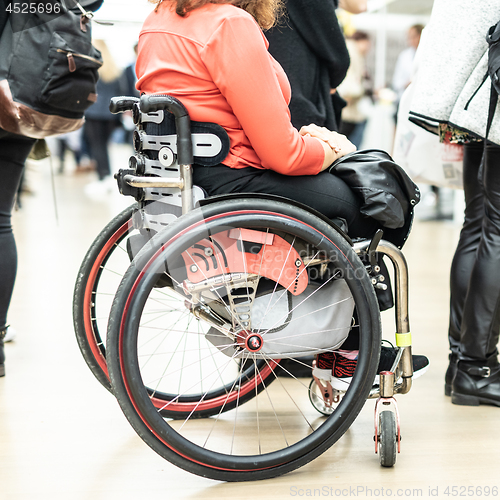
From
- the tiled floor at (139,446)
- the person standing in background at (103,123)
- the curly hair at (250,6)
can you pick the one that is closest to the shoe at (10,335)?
the tiled floor at (139,446)

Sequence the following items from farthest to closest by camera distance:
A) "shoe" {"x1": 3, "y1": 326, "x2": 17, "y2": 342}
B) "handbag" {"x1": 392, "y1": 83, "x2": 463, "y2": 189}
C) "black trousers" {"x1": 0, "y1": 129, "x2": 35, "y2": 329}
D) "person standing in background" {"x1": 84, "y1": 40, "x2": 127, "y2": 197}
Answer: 1. "person standing in background" {"x1": 84, "y1": 40, "x2": 127, "y2": 197}
2. "shoe" {"x1": 3, "y1": 326, "x2": 17, "y2": 342}
3. "handbag" {"x1": 392, "y1": 83, "x2": 463, "y2": 189}
4. "black trousers" {"x1": 0, "y1": 129, "x2": 35, "y2": 329}

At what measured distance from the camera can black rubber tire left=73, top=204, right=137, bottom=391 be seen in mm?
1441

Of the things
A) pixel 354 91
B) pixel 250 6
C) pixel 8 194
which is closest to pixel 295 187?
pixel 250 6

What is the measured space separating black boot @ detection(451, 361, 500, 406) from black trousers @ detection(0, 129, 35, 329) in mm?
1351

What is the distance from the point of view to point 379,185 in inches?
49.1

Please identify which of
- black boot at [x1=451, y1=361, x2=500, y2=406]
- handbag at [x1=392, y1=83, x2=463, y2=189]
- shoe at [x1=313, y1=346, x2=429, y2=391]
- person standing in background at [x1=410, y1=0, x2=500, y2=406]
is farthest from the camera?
handbag at [x1=392, y1=83, x2=463, y2=189]

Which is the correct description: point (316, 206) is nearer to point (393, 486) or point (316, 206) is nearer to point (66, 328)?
point (393, 486)

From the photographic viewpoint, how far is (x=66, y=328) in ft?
7.39

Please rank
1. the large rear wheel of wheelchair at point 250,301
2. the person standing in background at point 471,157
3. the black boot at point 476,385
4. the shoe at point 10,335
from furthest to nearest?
the shoe at point 10,335 → the black boot at point 476,385 → the person standing in background at point 471,157 → the large rear wheel of wheelchair at point 250,301

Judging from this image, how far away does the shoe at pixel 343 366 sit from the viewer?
Answer: 53.0 inches

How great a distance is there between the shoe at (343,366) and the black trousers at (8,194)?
1004mm

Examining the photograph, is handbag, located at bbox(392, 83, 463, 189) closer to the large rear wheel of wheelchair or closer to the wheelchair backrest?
the large rear wheel of wheelchair

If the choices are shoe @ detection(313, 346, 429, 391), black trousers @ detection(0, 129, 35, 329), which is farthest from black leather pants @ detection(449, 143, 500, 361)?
black trousers @ detection(0, 129, 35, 329)

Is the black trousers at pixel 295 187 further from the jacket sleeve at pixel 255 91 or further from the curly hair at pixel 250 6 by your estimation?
the curly hair at pixel 250 6
